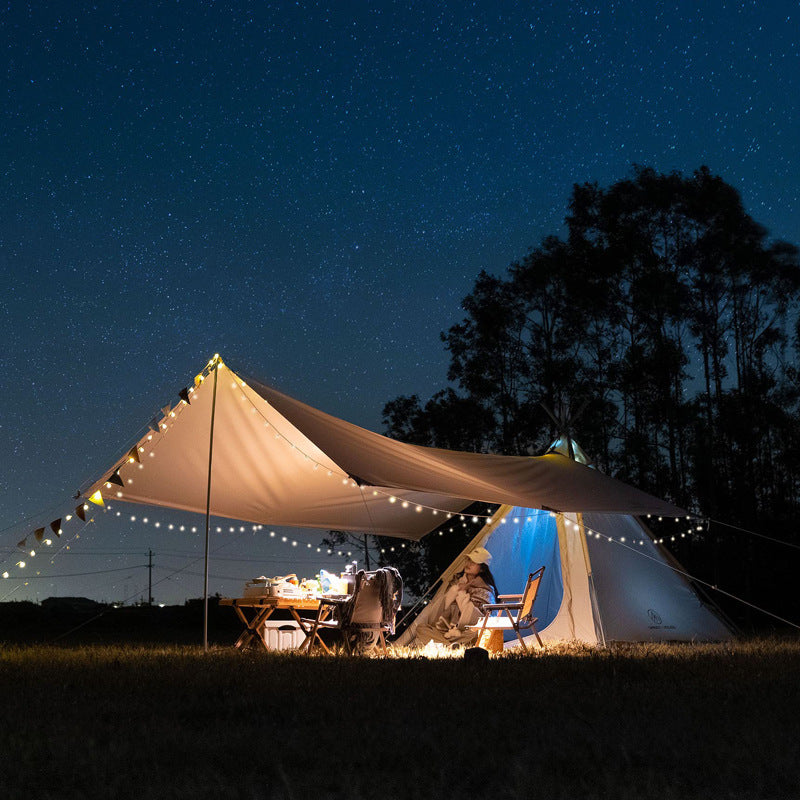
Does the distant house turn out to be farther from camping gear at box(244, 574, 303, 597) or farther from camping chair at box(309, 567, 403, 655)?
camping chair at box(309, 567, 403, 655)

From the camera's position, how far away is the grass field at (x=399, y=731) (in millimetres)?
2496

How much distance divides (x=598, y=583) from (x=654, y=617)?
0.51m

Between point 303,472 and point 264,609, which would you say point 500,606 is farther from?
point 303,472

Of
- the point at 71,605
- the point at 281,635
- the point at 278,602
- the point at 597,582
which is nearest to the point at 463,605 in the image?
the point at 597,582

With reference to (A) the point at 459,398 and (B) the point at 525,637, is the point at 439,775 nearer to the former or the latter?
(B) the point at 525,637

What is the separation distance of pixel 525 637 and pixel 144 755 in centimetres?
585

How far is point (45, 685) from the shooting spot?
4.32 meters

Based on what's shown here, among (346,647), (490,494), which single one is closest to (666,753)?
(490,494)

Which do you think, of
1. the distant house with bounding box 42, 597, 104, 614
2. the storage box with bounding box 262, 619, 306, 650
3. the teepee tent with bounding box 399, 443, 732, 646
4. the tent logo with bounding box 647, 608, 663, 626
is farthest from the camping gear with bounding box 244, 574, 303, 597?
the distant house with bounding box 42, 597, 104, 614

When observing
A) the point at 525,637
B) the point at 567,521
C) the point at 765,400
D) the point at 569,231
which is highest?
the point at 569,231

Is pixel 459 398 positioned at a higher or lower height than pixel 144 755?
higher

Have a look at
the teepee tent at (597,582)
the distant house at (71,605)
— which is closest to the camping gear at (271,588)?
the teepee tent at (597,582)

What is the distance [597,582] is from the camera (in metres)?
7.75

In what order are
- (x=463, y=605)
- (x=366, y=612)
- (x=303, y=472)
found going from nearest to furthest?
(x=366, y=612) → (x=303, y=472) → (x=463, y=605)
